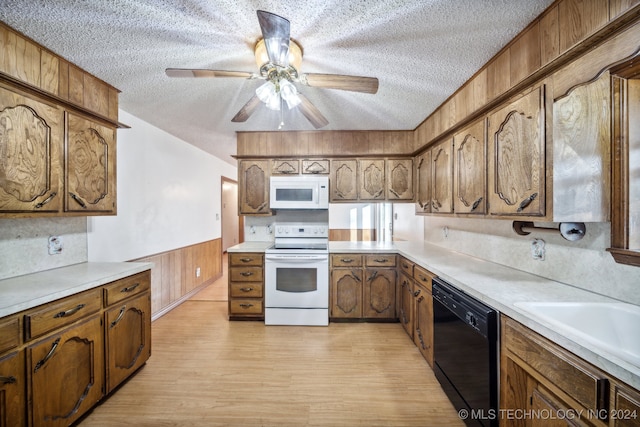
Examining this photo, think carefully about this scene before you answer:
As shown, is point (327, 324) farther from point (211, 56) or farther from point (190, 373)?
point (211, 56)

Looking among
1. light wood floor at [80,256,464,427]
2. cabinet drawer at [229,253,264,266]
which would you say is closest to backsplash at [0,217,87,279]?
light wood floor at [80,256,464,427]

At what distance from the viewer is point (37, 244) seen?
1790 millimetres

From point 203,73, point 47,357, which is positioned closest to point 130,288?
point 47,357

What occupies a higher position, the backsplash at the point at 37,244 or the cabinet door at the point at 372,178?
the cabinet door at the point at 372,178

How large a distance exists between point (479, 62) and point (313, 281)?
2438 mm

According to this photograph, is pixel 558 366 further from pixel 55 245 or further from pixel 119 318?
pixel 55 245

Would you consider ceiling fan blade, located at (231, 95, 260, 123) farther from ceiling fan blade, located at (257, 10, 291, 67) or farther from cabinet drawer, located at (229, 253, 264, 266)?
cabinet drawer, located at (229, 253, 264, 266)

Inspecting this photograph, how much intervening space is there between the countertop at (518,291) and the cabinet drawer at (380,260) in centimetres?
39

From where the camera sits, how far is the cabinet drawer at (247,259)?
2949mm

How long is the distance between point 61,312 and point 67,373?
0.36 metres

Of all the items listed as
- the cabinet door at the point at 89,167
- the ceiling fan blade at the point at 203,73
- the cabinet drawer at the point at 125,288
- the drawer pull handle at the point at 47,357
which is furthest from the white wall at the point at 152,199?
the ceiling fan blade at the point at 203,73

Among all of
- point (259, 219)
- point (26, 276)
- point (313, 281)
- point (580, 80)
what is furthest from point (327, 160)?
point (26, 276)

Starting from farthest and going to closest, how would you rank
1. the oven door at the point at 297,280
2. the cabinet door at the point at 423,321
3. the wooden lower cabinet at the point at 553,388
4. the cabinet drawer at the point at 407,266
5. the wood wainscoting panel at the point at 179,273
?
the wood wainscoting panel at the point at 179,273
the oven door at the point at 297,280
the cabinet drawer at the point at 407,266
the cabinet door at the point at 423,321
the wooden lower cabinet at the point at 553,388

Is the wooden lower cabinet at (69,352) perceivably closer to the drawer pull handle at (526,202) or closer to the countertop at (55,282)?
the countertop at (55,282)
